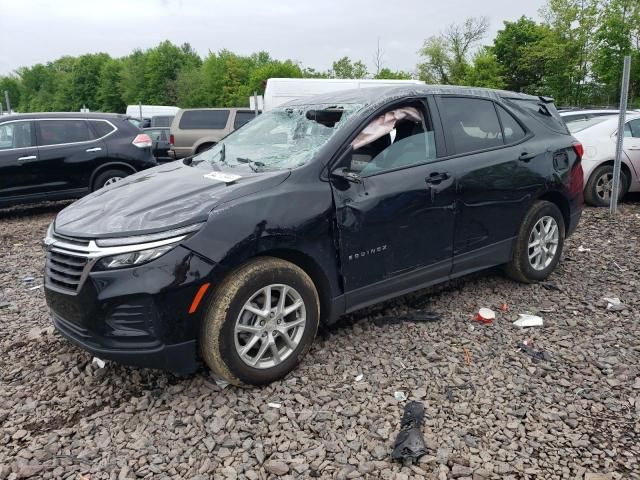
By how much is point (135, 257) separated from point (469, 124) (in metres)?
2.80

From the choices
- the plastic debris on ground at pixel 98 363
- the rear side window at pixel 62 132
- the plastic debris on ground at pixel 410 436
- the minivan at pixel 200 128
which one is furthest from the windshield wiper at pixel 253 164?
the minivan at pixel 200 128

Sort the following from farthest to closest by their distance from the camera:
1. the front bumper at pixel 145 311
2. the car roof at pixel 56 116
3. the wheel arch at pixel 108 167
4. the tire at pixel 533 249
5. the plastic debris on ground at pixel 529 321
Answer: the wheel arch at pixel 108 167 < the car roof at pixel 56 116 < the tire at pixel 533 249 < the plastic debris on ground at pixel 529 321 < the front bumper at pixel 145 311

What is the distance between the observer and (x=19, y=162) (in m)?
8.18

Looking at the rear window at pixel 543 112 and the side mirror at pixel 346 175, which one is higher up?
the rear window at pixel 543 112

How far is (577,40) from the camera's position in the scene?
102 ft

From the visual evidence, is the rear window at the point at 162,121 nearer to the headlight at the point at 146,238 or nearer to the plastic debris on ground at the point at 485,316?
the plastic debris on ground at the point at 485,316

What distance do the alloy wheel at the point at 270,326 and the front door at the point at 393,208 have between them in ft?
1.38

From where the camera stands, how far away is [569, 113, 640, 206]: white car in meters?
8.05

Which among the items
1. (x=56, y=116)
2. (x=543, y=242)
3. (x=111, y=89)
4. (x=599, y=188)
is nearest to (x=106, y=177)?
(x=56, y=116)

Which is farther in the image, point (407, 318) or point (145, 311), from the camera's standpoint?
point (407, 318)

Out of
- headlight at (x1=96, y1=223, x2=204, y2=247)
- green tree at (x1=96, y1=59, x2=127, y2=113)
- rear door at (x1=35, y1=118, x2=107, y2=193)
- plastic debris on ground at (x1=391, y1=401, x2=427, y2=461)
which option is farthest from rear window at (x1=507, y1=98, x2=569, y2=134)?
green tree at (x1=96, y1=59, x2=127, y2=113)

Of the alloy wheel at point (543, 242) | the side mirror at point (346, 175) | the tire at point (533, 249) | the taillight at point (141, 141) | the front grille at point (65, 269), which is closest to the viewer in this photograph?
the front grille at point (65, 269)

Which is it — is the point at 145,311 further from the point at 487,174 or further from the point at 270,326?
the point at 487,174

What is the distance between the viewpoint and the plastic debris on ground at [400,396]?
3.06 metres
